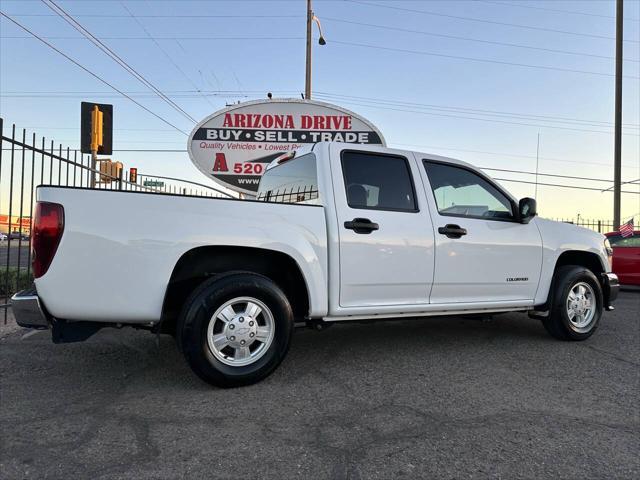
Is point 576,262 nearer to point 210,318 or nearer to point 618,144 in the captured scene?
point 210,318

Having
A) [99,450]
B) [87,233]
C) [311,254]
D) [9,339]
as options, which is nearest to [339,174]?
[311,254]

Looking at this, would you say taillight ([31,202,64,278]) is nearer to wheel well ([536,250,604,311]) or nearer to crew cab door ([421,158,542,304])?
crew cab door ([421,158,542,304])

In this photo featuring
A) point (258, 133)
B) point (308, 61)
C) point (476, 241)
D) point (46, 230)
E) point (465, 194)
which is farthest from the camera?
point (308, 61)

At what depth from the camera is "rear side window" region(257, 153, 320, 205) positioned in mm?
4047

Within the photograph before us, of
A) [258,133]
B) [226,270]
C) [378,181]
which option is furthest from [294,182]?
[258,133]

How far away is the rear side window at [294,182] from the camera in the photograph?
13.3 ft

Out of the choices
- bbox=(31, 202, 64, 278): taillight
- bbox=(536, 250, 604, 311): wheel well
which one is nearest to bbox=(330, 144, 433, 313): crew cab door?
bbox=(536, 250, 604, 311): wheel well

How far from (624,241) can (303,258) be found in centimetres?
898

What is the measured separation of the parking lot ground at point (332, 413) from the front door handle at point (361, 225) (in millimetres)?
1180

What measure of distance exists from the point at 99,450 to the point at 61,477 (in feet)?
0.88

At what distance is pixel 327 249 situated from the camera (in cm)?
368

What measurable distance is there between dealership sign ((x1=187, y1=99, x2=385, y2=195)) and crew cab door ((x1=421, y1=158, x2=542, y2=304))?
5.80 metres

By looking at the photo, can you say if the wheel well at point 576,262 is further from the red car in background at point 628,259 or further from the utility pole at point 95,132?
the utility pole at point 95,132

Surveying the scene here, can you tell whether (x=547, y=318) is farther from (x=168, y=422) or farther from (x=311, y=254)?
(x=168, y=422)
